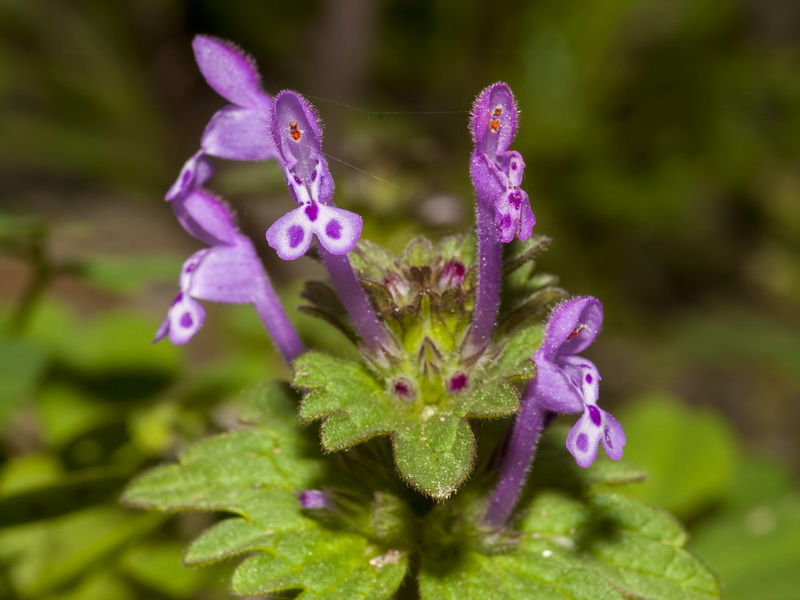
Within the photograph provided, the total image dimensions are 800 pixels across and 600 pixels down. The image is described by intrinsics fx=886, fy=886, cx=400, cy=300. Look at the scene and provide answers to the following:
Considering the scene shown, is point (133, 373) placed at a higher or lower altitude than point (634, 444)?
higher

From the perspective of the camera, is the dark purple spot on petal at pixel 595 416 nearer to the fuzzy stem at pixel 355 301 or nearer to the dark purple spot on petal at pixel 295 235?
the fuzzy stem at pixel 355 301

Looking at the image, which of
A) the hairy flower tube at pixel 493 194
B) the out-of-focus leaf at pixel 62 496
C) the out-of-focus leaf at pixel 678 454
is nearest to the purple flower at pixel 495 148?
the hairy flower tube at pixel 493 194

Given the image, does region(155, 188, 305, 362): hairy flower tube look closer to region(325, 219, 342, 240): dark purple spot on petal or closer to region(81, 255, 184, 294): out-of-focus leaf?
region(325, 219, 342, 240): dark purple spot on petal

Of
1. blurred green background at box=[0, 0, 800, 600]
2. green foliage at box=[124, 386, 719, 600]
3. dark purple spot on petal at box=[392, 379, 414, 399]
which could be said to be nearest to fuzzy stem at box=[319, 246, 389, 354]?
dark purple spot on petal at box=[392, 379, 414, 399]

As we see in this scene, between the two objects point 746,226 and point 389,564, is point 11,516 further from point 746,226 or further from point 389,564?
point 746,226

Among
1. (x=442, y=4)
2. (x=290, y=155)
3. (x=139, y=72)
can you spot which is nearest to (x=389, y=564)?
(x=290, y=155)

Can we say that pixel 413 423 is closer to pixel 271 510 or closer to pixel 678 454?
pixel 271 510
